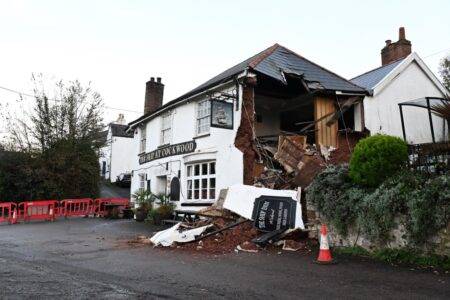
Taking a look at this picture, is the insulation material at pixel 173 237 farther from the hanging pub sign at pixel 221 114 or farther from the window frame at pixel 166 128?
the window frame at pixel 166 128

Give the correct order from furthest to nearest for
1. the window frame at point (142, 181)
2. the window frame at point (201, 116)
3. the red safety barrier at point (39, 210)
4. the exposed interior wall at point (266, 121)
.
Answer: the window frame at point (142, 181)
the red safety barrier at point (39, 210)
the exposed interior wall at point (266, 121)
the window frame at point (201, 116)

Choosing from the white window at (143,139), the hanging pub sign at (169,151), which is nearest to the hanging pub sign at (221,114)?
the hanging pub sign at (169,151)

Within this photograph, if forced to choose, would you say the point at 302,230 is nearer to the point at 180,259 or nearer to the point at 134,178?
the point at 180,259

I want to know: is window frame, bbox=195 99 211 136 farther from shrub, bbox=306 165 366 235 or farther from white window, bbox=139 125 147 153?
shrub, bbox=306 165 366 235

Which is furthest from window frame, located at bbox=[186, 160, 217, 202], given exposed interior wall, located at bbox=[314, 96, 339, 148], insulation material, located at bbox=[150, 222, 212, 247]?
insulation material, located at bbox=[150, 222, 212, 247]

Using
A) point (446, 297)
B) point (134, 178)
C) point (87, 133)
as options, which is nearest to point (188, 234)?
point (446, 297)

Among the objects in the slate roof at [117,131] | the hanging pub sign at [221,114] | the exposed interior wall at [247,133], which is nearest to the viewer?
→ the hanging pub sign at [221,114]

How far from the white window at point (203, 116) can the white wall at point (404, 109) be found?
21.4 feet

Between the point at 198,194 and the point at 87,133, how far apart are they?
15363 mm

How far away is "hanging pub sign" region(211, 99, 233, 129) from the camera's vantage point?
15.2 m

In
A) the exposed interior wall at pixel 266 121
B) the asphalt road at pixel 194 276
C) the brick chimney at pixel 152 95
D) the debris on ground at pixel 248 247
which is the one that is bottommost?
the asphalt road at pixel 194 276

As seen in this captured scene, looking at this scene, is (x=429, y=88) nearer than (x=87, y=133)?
Yes

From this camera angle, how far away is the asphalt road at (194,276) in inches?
246

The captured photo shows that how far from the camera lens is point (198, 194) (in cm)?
1811
